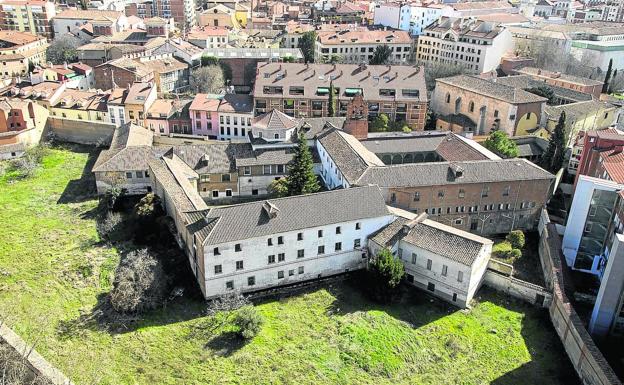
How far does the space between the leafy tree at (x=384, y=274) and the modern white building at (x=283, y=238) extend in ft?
12.0

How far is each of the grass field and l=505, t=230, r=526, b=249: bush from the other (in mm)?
8504

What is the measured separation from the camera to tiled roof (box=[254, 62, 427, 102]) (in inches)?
3219

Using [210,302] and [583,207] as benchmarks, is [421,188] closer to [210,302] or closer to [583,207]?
[583,207]

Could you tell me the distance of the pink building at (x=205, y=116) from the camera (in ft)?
252

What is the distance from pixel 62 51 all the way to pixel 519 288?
98.4 metres

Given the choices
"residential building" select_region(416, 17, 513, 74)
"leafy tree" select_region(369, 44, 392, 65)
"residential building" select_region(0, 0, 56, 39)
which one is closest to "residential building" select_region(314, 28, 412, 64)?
"leafy tree" select_region(369, 44, 392, 65)

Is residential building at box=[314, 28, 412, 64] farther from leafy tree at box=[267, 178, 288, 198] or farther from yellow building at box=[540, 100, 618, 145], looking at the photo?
leafy tree at box=[267, 178, 288, 198]

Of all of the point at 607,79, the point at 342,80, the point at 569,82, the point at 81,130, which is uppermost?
the point at 342,80

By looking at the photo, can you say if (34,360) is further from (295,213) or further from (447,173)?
(447,173)

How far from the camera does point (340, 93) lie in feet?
271

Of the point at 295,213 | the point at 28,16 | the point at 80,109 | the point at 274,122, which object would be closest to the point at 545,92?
the point at 274,122

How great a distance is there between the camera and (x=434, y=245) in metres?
47.8

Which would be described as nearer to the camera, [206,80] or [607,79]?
[206,80]

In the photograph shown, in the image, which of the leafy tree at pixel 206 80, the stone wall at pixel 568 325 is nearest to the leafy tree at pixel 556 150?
the stone wall at pixel 568 325
